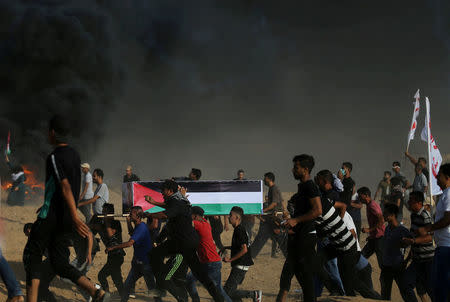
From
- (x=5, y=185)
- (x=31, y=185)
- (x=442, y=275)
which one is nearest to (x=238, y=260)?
(x=442, y=275)

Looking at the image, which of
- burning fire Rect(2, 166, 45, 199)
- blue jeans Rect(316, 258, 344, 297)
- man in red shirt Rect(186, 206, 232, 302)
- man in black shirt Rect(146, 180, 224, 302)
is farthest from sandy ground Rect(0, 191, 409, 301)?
burning fire Rect(2, 166, 45, 199)

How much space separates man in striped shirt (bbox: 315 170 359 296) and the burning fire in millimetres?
15531

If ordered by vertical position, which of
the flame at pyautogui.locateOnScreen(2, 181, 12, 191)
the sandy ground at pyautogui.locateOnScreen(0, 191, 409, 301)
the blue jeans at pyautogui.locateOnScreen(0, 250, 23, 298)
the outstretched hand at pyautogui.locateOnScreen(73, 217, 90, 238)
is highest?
the outstretched hand at pyautogui.locateOnScreen(73, 217, 90, 238)

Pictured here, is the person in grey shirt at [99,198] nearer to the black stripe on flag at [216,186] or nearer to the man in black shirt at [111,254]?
the black stripe on flag at [216,186]

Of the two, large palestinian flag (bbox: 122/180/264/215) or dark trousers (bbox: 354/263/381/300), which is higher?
large palestinian flag (bbox: 122/180/264/215)

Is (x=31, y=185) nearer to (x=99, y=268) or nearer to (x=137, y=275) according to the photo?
(x=99, y=268)

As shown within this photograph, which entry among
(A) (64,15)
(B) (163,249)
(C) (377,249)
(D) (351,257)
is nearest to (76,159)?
(B) (163,249)

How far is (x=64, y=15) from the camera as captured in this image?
3092 centimetres

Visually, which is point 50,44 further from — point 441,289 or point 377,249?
point 441,289

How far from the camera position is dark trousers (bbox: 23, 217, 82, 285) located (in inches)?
168

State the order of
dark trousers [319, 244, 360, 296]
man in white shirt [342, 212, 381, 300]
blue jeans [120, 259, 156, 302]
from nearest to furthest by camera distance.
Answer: dark trousers [319, 244, 360, 296]
man in white shirt [342, 212, 381, 300]
blue jeans [120, 259, 156, 302]

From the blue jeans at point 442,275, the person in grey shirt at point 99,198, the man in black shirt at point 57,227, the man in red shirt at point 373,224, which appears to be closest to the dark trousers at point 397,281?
the man in red shirt at point 373,224

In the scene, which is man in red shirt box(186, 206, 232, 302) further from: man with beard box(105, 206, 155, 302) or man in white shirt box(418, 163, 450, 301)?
man in white shirt box(418, 163, 450, 301)

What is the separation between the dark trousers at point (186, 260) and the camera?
6.32 meters
